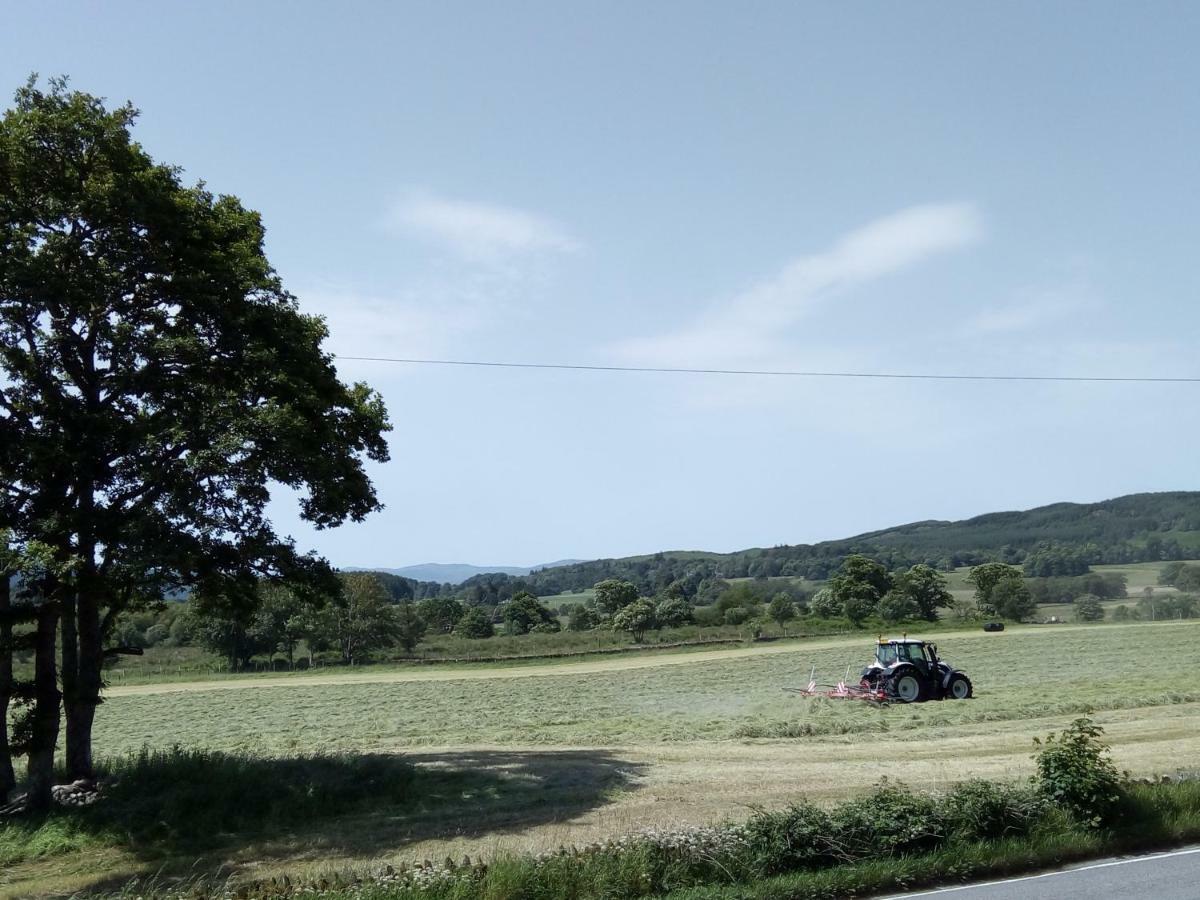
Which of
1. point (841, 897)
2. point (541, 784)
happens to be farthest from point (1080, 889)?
point (541, 784)

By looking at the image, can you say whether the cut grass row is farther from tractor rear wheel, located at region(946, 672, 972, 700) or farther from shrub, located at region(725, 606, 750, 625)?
shrub, located at region(725, 606, 750, 625)

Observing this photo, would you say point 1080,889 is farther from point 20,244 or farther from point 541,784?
point 20,244

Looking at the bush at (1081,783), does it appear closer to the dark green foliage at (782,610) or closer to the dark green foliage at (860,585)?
the dark green foliage at (860,585)

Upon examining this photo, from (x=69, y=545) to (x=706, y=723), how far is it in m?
16.6

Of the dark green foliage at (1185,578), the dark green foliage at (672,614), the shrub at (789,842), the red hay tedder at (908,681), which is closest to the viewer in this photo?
the shrub at (789,842)

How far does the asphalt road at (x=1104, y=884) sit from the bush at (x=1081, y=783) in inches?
30.2

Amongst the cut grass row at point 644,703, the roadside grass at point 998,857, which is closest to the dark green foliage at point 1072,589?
the cut grass row at point 644,703

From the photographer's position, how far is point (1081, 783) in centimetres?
1102

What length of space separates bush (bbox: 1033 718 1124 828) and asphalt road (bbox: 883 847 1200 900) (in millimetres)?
766

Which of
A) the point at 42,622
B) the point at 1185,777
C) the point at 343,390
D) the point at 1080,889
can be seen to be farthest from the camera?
the point at 343,390

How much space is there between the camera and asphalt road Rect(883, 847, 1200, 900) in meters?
8.80

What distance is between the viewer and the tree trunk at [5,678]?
52.6 ft

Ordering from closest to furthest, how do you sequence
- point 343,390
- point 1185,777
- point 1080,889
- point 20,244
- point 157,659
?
point 1080,889
point 1185,777
point 20,244
point 343,390
point 157,659

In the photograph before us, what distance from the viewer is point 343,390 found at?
19.7 meters
